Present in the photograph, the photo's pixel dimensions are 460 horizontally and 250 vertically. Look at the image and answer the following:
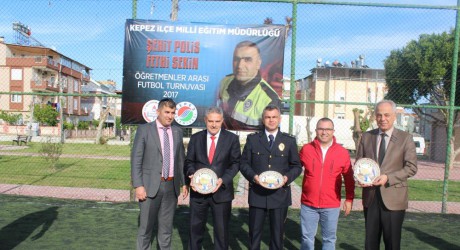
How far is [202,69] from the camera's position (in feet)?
23.0

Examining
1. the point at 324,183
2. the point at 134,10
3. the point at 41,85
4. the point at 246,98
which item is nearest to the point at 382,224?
the point at 324,183

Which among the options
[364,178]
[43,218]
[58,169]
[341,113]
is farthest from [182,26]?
[341,113]

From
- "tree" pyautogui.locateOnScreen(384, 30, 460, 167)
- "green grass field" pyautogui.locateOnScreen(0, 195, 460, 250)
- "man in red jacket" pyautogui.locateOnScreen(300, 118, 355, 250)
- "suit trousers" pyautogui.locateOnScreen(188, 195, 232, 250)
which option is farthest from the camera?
"tree" pyautogui.locateOnScreen(384, 30, 460, 167)

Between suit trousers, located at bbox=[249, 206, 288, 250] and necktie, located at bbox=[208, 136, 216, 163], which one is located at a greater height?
necktie, located at bbox=[208, 136, 216, 163]

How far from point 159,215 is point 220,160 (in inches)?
35.4

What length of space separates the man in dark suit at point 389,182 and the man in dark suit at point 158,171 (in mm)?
1987

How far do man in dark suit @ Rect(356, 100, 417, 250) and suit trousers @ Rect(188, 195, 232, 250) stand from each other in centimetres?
143

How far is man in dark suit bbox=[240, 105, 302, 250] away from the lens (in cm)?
415

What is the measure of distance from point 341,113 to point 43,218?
3219 centimetres

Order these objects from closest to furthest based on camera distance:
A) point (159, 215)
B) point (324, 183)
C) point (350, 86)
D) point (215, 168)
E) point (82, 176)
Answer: point (324, 183), point (215, 168), point (159, 215), point (82, 176), point (350, 86)

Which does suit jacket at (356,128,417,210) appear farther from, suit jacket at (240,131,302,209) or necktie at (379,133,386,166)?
suit jacket at (240,131,302,209)

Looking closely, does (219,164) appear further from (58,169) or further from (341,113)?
(341,113)

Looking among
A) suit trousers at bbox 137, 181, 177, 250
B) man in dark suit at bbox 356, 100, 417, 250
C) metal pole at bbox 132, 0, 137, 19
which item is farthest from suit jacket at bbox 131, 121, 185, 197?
metal pole at bbox 132, 0, 137, 19

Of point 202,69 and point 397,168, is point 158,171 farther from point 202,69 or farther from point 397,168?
point 202,69
